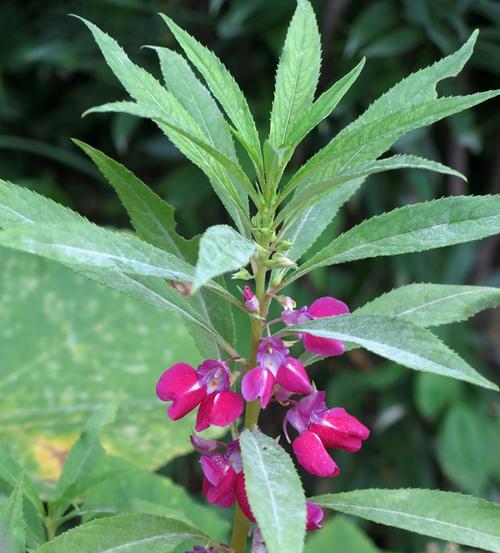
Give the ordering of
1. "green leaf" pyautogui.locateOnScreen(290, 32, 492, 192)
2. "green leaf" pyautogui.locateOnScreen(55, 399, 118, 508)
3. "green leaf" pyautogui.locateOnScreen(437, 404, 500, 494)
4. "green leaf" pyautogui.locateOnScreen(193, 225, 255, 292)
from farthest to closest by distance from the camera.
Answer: "green leaf" pyautogui.locateOnScreen(437, 404, 500, 494) → "green leaf" pyautogui.locateOnScreen(55, 399, 118, 508) → "green leaf" pyautogui.locateOnScreen(290, 32, 492, 192) → "green leaf" pyautogui.locateOnScreen(193, 225, 255, 292)

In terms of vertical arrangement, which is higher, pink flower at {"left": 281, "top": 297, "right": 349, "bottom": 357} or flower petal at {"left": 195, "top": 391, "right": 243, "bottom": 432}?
pink flower at {"left": 281, "top": 297, "right": 349, "bottom": 357}

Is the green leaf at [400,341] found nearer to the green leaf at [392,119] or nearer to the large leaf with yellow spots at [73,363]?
the green leaf at [392,119]

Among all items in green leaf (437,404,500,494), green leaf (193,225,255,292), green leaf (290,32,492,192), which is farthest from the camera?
green leaf (437,404,500,494)

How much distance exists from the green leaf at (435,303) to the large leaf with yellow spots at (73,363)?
0.97 meters

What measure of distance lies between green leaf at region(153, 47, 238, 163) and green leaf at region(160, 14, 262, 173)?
0.06 metres

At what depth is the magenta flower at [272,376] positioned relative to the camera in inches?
30.3

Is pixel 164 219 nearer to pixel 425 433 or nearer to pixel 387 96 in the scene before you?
pixel 387 96

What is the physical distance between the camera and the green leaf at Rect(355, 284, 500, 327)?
0.84m

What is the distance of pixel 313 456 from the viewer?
0.78 meters

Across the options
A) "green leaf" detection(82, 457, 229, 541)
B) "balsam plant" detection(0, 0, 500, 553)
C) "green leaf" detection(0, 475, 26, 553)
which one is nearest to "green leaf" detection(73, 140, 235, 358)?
"balsam plant" detection(0, 0, 500, 553)

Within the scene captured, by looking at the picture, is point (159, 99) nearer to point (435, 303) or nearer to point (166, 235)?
point (166, 235)

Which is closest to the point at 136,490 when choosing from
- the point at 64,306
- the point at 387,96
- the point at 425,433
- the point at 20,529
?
the point at 20,529

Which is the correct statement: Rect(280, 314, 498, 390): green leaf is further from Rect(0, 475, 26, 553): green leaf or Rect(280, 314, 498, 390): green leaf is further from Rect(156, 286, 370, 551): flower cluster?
Rect(0, 475, 26, 553): green leaf

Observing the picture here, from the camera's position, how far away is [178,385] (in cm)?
81
